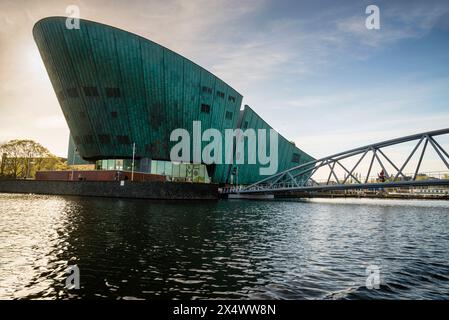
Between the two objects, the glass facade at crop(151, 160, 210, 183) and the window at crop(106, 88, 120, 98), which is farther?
the glass facade at crop(151, 160, 210, 183)

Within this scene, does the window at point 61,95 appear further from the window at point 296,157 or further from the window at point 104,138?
the window at point 296,157

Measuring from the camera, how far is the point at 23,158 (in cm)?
8725

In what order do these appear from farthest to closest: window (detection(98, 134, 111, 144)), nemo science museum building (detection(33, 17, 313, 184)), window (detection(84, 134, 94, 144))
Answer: window (detection(84, 134, 94, 144)) → window (detection(98, 134, 111, 144)) → nemo science museum building (detection(33, 17, 313, 184))

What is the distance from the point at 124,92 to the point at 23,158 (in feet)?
148

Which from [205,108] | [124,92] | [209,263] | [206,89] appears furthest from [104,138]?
[209,263]

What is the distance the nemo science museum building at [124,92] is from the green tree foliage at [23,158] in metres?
27.7

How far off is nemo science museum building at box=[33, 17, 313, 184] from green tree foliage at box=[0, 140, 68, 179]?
2770cm

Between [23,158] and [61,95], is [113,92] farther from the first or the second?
[23,158]

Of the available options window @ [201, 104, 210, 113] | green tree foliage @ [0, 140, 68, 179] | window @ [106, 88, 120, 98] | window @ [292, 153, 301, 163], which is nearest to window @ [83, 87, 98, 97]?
window @ [106, 88, 120, 98]

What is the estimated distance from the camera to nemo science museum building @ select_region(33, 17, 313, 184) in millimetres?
60719

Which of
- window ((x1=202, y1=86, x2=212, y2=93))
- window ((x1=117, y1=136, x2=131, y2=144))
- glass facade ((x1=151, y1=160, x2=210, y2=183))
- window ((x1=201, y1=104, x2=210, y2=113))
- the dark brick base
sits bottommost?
the dark brick base

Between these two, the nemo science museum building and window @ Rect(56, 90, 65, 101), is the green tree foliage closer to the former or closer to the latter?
window @ Rect(56, 90, 65, 101)

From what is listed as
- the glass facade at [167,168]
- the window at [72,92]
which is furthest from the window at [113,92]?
the glass facade at [167,168]

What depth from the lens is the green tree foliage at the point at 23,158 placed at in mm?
84562
